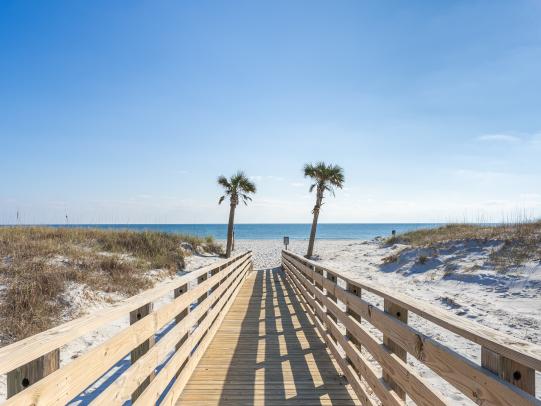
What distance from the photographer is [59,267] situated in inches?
370

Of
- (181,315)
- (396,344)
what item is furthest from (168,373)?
(396,344)

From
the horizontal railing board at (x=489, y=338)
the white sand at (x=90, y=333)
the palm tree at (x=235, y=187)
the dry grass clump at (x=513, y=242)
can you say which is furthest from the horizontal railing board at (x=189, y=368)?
the palm tree at (x=235, y=187)

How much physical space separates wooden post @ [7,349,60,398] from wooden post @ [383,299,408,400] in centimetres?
231

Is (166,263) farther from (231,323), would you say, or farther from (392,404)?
(392,404)

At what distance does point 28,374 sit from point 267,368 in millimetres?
Result: 3558

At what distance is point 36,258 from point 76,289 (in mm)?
2219

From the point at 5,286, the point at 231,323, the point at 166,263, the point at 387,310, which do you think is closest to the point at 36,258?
the point at 5,286

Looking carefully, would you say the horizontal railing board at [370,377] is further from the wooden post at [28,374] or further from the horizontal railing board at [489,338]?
the wooden post at [28,374]

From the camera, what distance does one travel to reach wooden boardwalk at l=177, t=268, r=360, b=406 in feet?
12.9

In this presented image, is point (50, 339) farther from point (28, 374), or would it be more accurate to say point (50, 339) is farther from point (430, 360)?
point (430, 360)

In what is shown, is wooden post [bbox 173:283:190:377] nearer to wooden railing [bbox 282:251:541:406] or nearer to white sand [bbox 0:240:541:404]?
white sand [bbox 0:240:541:404]

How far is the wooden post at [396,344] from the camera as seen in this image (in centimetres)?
286

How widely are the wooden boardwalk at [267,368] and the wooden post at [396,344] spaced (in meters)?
1.05

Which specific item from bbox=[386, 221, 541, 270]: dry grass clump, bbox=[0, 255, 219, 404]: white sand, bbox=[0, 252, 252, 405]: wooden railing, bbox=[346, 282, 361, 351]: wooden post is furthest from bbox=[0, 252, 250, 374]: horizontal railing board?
bbox=[386, 221, 541, 270]: dry grass clump
